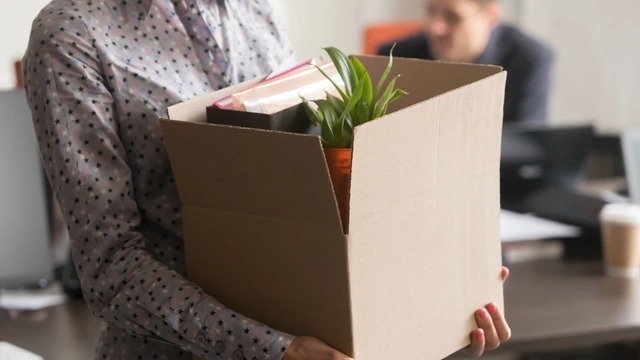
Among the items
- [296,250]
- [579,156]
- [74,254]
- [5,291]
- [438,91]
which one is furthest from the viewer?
[579,156]

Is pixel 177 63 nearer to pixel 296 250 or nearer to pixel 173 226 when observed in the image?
pixel 173 226

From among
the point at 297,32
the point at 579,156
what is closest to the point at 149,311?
the point at 579,156

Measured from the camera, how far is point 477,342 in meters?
1.06

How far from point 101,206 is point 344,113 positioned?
31 cm

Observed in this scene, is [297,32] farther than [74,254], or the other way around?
[297,32]

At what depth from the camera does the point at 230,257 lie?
0.93 meters

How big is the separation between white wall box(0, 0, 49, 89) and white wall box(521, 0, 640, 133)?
94.2 inches

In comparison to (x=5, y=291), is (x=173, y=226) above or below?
above

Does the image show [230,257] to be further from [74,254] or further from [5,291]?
[5,291]

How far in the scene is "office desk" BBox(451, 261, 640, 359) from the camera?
1.57 m

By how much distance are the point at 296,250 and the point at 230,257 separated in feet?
0.34

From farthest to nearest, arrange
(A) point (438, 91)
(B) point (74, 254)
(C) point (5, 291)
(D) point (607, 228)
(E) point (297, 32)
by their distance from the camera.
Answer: (E) point (297, 32) < (D) point (607, 228) < (C) point (5, 291) < (A) point (438, 91) < (B) point (74, 254)

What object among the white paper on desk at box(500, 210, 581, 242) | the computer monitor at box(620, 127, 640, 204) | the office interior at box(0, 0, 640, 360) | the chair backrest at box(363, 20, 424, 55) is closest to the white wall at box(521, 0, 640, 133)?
the office interior at box(0, 0, 640, 360)

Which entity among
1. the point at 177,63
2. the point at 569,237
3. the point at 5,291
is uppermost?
the point at 177,63
